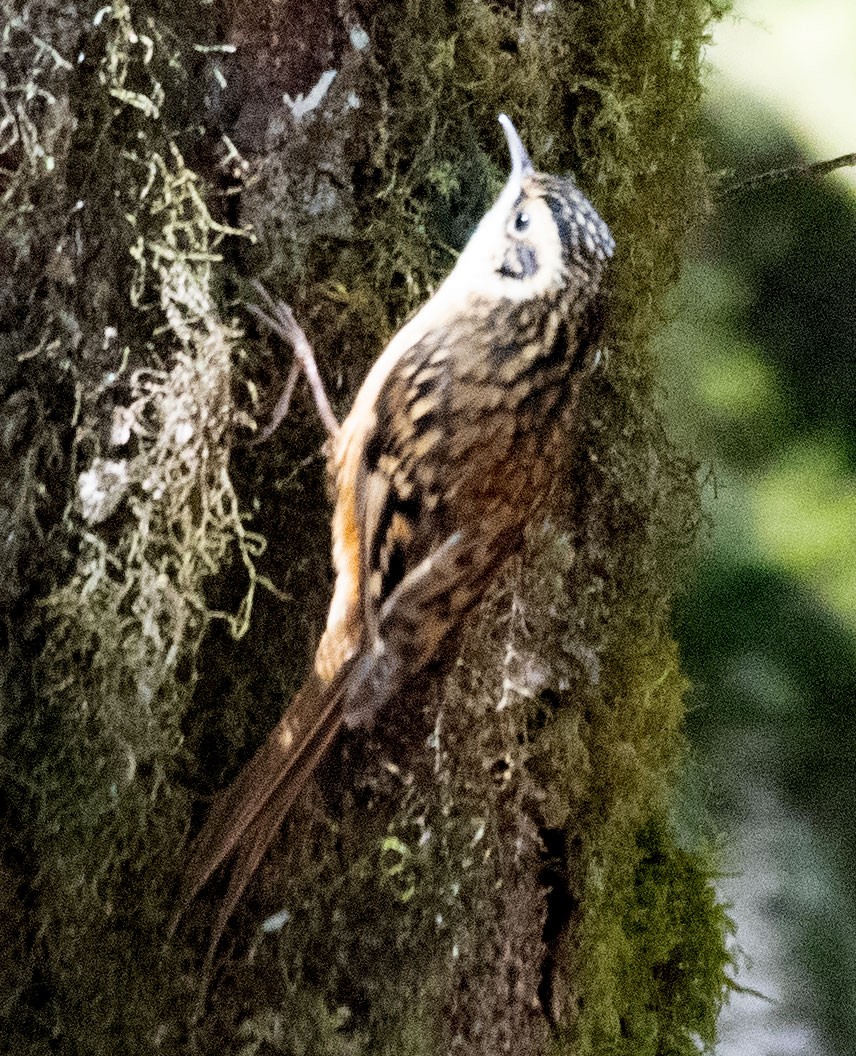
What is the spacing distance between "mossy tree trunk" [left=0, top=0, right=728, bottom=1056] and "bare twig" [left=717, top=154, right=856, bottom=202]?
1.51ft

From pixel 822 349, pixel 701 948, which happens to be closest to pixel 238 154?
pixel 822 349

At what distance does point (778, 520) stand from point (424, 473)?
2.83 ft

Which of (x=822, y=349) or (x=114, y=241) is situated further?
(x=822, y=349)

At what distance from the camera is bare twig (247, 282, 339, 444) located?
94 centimetres

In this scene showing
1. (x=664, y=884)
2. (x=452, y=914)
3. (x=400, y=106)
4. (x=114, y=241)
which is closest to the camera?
(x=114, y=241)

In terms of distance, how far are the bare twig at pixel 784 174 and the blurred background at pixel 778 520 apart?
10mm

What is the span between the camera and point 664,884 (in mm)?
1498

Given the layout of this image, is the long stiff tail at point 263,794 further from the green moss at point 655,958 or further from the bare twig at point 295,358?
the green moss at point 655,958

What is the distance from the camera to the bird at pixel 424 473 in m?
0.93

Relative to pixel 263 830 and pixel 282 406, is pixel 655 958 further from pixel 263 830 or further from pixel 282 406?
pixel 282 406

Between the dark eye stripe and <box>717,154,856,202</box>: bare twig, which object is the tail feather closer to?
the dark eye stripe

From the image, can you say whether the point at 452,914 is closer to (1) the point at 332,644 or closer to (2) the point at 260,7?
(1) the point at 332,644

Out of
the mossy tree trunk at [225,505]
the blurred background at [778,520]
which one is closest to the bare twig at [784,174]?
the blurred background at [778,520]

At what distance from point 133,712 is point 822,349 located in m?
1.18
